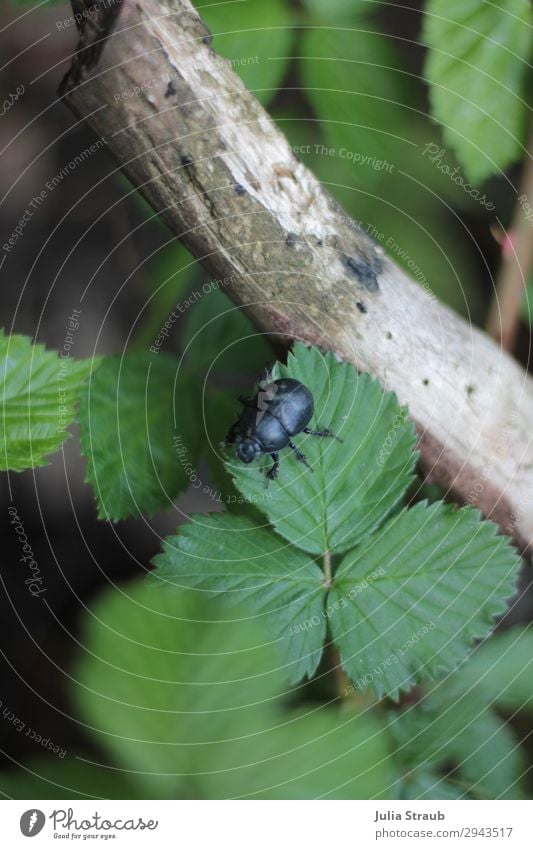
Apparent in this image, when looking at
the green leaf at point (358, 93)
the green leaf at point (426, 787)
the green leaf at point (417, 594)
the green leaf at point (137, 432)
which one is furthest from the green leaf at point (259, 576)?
the green leaf at point (358, 93)

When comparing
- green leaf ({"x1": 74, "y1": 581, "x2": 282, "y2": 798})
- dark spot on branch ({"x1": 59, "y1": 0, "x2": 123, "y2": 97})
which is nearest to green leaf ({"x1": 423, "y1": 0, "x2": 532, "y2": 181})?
dark spot on branch ({"x1": 59, "y1": 0, "x2": 123, "y2": 97})

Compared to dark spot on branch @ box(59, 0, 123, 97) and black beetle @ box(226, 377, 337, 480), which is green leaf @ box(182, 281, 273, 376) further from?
dark spot on branch @ box(59, 0, 123, 97)

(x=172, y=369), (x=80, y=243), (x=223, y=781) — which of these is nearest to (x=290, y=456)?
(x=172, y=369)

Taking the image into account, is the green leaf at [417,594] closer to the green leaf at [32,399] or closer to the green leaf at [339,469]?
the green leaf at [339,469]

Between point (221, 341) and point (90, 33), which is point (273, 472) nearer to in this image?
point (221, 341)

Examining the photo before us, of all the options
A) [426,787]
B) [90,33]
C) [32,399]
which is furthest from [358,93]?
[426,787]
